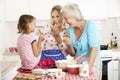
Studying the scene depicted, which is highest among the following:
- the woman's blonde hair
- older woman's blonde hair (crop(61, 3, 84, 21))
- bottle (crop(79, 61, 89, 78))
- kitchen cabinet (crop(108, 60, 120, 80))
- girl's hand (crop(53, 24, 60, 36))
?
older woman's blonde hair (crop(61, 3, 84, 21))

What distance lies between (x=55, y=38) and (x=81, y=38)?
0.50m

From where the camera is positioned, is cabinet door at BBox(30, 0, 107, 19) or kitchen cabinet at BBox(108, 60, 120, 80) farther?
cabinet door at BBox(30, 0, 107, 19)

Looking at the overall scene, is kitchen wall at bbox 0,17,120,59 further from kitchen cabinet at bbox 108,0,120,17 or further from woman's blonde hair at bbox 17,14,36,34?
woman's blonde hair at bbox 17,14,36,34

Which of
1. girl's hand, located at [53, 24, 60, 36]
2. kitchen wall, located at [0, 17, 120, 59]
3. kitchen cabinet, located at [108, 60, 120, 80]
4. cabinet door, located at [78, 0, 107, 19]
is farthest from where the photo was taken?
kitchen wall, located at [0, 17, 120, 59]

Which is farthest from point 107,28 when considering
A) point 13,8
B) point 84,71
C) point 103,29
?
point 84,71

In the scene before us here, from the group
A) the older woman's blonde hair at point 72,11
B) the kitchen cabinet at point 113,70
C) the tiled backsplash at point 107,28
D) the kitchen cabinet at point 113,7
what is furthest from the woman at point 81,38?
the tiled backsplash at point 107,28

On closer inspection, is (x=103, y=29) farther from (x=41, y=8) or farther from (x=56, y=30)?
(x=56, y=30)

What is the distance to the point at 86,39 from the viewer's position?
7.58 feet

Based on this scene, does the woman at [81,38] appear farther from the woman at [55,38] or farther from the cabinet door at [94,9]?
the cabinet door at [94,9]

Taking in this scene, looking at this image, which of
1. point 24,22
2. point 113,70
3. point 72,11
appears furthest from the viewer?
point 113,70

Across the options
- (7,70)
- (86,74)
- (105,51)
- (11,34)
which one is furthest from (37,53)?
(11,34)

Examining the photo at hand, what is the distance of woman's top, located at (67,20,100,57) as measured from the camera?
2.25 m

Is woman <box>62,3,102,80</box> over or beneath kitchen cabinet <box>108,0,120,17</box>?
beneath

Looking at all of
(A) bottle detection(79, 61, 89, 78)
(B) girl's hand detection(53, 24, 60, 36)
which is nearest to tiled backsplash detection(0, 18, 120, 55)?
(B) girl's hand detection(53, 24, 60, 36)
